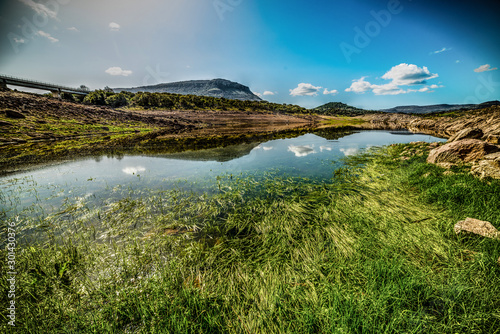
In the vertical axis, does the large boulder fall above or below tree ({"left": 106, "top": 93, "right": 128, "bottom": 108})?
below

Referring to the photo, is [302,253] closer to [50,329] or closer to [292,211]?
[292,211]

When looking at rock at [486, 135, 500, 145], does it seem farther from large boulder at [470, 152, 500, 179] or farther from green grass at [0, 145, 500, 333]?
green grass at [0, 145, 500, 333]

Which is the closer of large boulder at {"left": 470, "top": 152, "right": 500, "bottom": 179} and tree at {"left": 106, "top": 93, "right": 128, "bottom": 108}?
large boulder at {"left": 470, "top": 152, "right": 500, "bottom": 179}

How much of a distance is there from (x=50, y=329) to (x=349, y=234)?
23.2ft

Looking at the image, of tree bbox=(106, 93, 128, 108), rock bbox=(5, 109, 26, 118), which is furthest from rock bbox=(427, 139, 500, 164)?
tree bbox=(106, 93, 128, 108)

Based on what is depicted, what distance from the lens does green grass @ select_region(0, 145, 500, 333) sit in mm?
2822

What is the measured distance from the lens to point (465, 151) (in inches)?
388

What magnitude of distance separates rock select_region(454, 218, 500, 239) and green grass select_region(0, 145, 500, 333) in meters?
0.23

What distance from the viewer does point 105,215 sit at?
662 cm

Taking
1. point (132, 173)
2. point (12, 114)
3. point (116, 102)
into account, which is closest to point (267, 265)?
point (132, 173)

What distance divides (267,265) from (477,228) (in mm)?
5486

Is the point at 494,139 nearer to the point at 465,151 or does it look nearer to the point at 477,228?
the point at 465,151

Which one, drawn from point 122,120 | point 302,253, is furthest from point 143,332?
point 122,120

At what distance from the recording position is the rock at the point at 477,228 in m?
4.05
